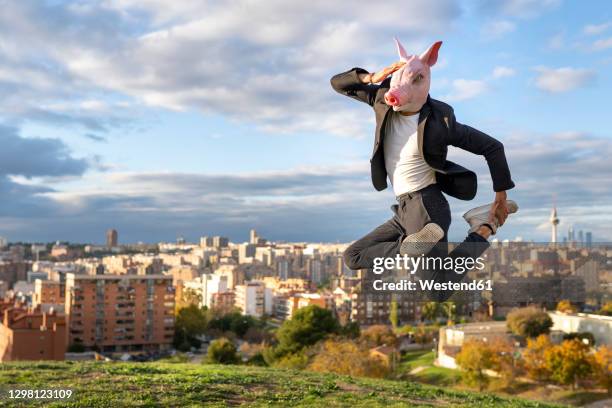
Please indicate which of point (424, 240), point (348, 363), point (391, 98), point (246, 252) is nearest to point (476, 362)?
point (348, 363)

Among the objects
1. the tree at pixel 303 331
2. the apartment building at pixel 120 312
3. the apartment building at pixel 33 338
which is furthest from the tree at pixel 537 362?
the apartment building at pixel 120 312

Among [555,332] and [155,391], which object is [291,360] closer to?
[555,332]

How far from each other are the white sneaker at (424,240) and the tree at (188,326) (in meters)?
34.0

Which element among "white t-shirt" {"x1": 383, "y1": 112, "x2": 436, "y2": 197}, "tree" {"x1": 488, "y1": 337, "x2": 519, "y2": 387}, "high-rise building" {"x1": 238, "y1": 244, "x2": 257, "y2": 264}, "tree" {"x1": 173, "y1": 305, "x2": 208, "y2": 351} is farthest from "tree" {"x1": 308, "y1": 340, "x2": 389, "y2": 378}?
"high-rise building" {"x1": 238, "y1": 244, "x2": 257, "y2": 264}

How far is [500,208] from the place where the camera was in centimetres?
279

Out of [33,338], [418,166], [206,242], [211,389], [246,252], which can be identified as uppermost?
[206,242]

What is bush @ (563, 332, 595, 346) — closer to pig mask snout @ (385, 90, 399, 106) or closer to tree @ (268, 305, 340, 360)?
tree @ (268, 305, 340, 360)

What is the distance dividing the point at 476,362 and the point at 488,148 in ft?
67.5

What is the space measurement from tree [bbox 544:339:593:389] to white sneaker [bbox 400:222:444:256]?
66.5 feet

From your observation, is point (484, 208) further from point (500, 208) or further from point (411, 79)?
point (411, 79)

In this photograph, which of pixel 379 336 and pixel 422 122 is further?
pixel 379 336

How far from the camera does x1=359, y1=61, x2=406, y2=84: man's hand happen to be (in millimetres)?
2648

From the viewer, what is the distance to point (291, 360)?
21.5 m

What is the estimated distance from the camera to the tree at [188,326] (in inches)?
1401
